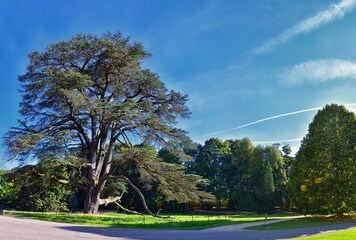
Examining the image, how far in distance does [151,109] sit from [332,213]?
1663 centimetres

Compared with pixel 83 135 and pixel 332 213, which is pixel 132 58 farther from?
pixel 332 213

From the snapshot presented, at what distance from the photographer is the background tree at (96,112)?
27.7m

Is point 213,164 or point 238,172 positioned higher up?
point 213,164

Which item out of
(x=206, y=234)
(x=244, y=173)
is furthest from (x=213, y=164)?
(x=206, y=234)

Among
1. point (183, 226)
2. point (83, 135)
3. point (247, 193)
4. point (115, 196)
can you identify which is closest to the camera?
point (183, 226)

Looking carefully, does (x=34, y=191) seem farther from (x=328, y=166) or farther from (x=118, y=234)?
(x=328, y=166)

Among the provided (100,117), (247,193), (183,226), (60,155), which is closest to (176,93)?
(100,117)

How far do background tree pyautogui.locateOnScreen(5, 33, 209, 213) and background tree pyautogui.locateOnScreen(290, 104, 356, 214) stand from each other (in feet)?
28.3

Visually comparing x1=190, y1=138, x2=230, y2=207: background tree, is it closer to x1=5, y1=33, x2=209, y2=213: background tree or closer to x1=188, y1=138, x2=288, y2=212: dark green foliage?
x1=188, y1=138, x2=288, y2=212: dark green foliage

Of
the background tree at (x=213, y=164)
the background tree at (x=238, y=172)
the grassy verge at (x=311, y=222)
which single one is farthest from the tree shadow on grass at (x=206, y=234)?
the background tree at (x=213, y=164)

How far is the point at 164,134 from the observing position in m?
31.2

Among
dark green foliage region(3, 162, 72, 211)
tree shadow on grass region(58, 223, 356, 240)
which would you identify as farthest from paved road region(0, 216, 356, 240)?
dark green foliage region(3, 162, 72, 211)

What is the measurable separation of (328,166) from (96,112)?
60.2 feet

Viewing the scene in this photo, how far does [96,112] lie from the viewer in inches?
1133
